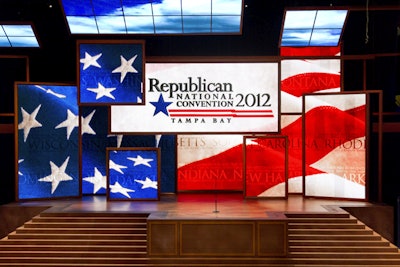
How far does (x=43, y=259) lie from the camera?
10109mm

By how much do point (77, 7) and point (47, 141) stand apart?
398cm

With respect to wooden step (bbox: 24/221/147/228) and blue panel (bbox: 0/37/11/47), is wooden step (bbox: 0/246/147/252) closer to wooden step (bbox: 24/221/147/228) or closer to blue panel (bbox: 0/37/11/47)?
wooden step (bbox: 24/221/147/228)

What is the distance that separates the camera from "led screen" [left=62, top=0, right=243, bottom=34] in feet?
46.9

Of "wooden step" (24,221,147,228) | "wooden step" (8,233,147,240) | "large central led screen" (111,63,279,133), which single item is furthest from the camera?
"large central led screen" (111,63,279,133)

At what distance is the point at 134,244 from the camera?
34.4ft

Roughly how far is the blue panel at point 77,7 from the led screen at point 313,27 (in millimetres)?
5681

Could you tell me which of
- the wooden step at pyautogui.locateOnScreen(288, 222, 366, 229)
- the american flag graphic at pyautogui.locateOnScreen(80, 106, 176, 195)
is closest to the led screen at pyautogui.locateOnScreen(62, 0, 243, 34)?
the american flag graphic at pyautogui.locateOnScreen(80, 106, 176, 195)

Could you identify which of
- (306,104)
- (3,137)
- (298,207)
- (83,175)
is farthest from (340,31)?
(3,137)

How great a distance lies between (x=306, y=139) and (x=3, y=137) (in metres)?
8.57

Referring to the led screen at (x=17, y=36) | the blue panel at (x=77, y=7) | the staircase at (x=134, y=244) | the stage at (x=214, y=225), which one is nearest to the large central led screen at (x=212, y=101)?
the stage at (x=214, y=225)

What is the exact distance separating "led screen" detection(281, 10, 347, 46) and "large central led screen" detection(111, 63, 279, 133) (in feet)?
5.84

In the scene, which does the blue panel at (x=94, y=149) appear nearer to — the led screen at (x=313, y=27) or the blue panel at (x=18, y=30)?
the blue panel at (x=18, y=30)

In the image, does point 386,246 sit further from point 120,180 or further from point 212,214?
point 120,180

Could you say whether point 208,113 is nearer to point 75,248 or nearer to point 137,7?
point 137,7
